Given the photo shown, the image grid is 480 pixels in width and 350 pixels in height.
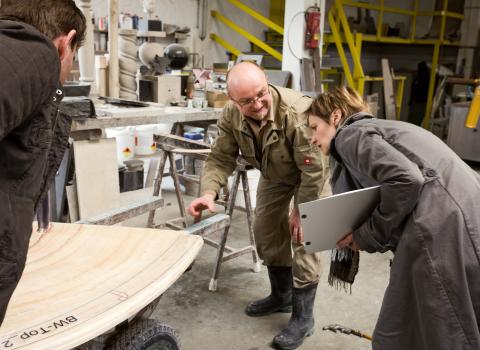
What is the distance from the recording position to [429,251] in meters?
1.37

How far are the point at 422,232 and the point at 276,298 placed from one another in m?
1.39

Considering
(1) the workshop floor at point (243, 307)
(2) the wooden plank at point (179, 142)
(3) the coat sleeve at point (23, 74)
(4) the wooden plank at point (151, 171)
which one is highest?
(3) the coat sleeve at point (23, 74)

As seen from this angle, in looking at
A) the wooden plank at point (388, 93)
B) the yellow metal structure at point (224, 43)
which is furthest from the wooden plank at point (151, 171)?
the wooden plank at point (388, 93)

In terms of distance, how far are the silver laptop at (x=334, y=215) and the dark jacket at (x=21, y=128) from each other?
2.66 ft

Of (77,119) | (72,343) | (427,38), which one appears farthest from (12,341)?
(427,38)

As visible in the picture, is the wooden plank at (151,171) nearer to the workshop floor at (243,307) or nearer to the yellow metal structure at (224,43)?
the workshop floor at (243,307)

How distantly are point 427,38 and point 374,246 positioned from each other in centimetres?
718

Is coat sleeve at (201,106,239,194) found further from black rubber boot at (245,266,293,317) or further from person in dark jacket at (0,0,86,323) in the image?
person in dark jacket at (0,0,86,323)

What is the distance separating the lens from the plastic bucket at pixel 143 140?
15.0 ft

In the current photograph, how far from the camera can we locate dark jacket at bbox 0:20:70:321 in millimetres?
763

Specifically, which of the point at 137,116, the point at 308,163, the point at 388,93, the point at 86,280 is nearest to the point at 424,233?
the point at 308,163

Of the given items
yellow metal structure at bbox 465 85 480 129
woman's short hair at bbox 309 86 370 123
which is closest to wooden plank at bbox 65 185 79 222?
woman's short hair at bbox 309 86 370 123

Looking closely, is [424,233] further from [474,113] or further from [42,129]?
[474,113]

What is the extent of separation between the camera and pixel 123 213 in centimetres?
197
